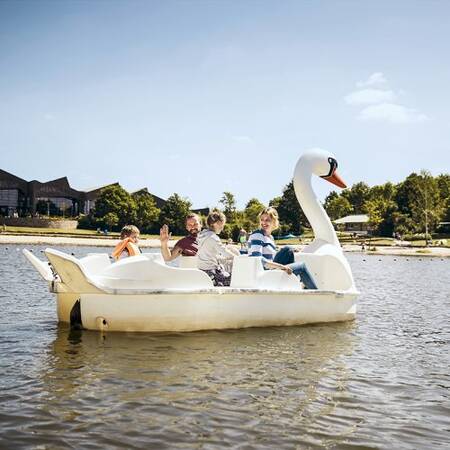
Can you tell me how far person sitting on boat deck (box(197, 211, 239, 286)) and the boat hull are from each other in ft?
2.09

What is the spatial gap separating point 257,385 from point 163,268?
103 inches

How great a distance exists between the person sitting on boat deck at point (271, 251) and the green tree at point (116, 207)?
65868 millimetres

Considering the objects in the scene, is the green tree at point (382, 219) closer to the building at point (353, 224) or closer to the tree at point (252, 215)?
the building at point (353, 224)

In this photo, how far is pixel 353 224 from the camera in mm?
96812

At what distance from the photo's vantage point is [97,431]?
4.62m

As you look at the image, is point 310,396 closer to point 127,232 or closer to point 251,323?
point 251,323

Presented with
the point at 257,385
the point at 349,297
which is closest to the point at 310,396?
the point at 257,385

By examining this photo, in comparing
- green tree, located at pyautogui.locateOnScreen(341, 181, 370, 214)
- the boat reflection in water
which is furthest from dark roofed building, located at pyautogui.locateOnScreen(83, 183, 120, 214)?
the boat reflection in water

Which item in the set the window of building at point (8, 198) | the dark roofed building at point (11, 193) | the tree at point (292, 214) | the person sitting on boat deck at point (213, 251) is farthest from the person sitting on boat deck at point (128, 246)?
the window of building at point (8, 198)

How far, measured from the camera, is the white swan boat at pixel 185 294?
26.2 feet

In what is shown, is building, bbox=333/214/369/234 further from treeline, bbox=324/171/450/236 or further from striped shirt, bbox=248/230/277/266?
striped shirt, bbox=248/230/277/266

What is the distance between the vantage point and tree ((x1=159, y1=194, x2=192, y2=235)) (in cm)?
7581

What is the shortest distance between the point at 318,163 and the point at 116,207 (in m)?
65.1

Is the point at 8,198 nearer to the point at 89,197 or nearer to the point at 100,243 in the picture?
the point at 89,197
